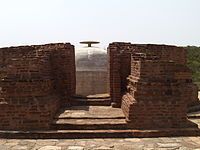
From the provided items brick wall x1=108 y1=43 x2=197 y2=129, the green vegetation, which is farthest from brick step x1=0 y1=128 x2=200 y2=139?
the green vegetation

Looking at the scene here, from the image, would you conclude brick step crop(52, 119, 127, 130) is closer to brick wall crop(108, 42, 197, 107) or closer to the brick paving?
the brick paving

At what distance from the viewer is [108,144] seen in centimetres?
582

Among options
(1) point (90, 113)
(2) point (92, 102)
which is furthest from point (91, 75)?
(1) point (90, 113)

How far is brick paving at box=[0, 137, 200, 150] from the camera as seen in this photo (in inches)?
219

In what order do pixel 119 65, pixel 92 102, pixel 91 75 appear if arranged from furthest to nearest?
pixel 91 75
pixel 92 102
pixel 119 65

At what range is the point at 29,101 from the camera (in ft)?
22.1

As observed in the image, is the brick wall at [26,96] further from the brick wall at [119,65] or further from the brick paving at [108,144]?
the brick wall at [119,65]

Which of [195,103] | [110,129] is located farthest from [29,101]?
[195,103]

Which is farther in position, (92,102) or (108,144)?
→ (92,102)

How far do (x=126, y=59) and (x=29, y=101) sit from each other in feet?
10.6

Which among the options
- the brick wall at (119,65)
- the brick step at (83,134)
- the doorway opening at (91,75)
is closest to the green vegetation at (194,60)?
the doorway opening at (91,75)

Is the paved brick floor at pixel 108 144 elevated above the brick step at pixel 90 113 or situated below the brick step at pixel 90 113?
below

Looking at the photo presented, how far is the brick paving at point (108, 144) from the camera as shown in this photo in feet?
18.3

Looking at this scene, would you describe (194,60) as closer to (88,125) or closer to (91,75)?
(91,75)
